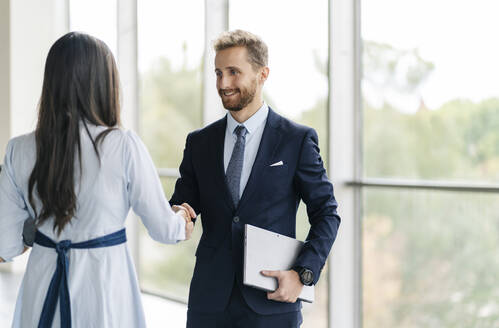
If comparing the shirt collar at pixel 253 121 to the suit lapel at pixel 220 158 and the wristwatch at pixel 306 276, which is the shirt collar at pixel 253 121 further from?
the wristwatch at pixel 306 276

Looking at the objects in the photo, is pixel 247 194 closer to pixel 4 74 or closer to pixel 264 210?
pixel 264 210

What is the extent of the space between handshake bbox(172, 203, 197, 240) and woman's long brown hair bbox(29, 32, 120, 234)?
1.39 feet

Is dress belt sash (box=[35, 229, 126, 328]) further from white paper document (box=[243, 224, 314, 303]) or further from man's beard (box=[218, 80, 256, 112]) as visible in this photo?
man's beard (box=[218, 80, 256, 112])

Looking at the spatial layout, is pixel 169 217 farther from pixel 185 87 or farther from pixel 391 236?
pixel 185 87

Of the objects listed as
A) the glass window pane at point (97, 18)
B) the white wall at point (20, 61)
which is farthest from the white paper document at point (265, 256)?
the white wall at point (20, 61)

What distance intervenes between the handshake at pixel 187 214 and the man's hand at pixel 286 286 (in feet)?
Result: 0.97

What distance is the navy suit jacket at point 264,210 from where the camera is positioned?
198 cm

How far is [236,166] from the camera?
2094 millimetres

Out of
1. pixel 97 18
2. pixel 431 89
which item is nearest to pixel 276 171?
pixel 431 89

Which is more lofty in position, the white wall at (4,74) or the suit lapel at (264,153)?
the white wall at (4,74)

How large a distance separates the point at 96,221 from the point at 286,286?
2.15ft

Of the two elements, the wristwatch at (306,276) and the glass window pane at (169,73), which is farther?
the glass window pane at (169,73)

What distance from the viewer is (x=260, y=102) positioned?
7.25 feet

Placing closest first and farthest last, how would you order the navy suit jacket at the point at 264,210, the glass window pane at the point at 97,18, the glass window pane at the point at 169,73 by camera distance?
the navy suit jacket at the point at 264,210
the glass window pane at the point at 169,73
the glass window pane at the point at 97,18
